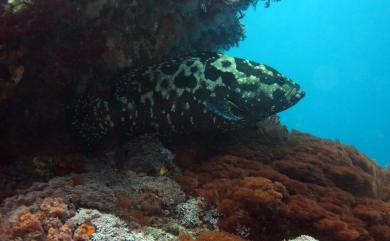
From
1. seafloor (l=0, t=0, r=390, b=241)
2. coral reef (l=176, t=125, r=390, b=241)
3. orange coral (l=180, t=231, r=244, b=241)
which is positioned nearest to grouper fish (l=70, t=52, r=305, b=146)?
seafloor (l=0, t=0, r=390, b=241)

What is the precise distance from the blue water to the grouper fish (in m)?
111

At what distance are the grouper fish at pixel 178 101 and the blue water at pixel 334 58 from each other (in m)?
111

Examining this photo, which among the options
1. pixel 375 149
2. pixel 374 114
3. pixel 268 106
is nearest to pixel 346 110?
pixel 374 114

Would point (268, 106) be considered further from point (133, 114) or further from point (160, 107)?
point (133, 114)

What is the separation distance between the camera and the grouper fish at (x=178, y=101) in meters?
6.32

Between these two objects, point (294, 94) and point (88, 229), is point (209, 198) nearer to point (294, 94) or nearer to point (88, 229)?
point (88, 229)

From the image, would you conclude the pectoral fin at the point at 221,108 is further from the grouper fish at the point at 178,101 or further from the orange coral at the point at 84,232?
the orange coral at the point at 84,232

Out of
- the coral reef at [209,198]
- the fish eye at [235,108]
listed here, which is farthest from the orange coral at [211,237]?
the fish eye at [235,108]

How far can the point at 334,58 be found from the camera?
15062 centimetres

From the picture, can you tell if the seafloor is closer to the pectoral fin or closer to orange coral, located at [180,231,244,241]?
orange coral, located at [180,231,244,241]

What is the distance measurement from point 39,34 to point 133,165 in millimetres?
2359

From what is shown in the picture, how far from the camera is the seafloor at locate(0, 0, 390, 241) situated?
415 cm

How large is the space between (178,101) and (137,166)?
1.49 meters

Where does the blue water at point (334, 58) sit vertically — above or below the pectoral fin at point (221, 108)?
above
